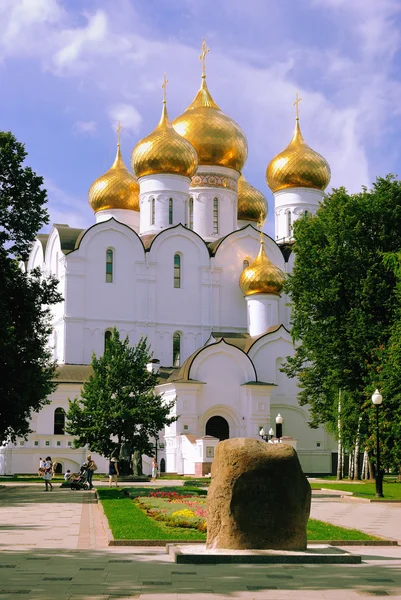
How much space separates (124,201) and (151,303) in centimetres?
867

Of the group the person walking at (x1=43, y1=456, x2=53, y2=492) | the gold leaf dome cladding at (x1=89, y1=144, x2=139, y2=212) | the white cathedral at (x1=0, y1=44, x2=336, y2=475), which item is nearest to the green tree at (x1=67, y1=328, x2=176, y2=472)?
the person walking at (x1=43, y1=456, x2=53, y2=492)

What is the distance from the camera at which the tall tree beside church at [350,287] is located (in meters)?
28.7

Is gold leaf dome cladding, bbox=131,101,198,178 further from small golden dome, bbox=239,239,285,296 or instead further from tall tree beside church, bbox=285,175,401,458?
tall tree beside church, bbox=285,175,401,458

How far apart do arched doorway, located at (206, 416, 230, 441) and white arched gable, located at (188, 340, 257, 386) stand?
6.15 feet

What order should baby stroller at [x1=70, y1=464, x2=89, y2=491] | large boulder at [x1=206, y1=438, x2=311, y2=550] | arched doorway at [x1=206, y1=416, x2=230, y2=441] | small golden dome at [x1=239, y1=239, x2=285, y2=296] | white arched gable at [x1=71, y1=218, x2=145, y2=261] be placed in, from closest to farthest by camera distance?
1. large boulder at [x1=206, y1=438, x2=311, y2=550]
2. baby stroller at [x1=70, y1=464, x2=89, y2=491]
3. arched doorway at [x1=206, y1=416, x2=230, y2=441]
4. white arched gable at [x1=71, y1=218, x2=145, y2=261]
5. small golden dome at [x1=239, y1=239, x2=285, y2=296]

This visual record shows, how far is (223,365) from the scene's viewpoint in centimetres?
4303

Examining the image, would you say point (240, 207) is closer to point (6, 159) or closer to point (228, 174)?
point (228, 174)

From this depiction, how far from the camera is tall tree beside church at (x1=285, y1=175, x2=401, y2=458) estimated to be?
2867 centimetres

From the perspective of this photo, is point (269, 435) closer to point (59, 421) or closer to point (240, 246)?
point (59, 421)

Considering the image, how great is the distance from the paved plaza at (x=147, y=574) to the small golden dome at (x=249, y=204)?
41.9 m

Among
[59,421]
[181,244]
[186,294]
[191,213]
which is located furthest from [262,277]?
[59,421]

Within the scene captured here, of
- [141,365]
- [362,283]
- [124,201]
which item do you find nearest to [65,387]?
[141,365]

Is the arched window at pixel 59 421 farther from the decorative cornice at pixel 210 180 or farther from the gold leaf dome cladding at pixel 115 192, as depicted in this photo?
the decorative cornice at pixel 210 180

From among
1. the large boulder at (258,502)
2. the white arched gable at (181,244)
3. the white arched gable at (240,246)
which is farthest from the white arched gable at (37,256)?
the large boulder at (258,502)
